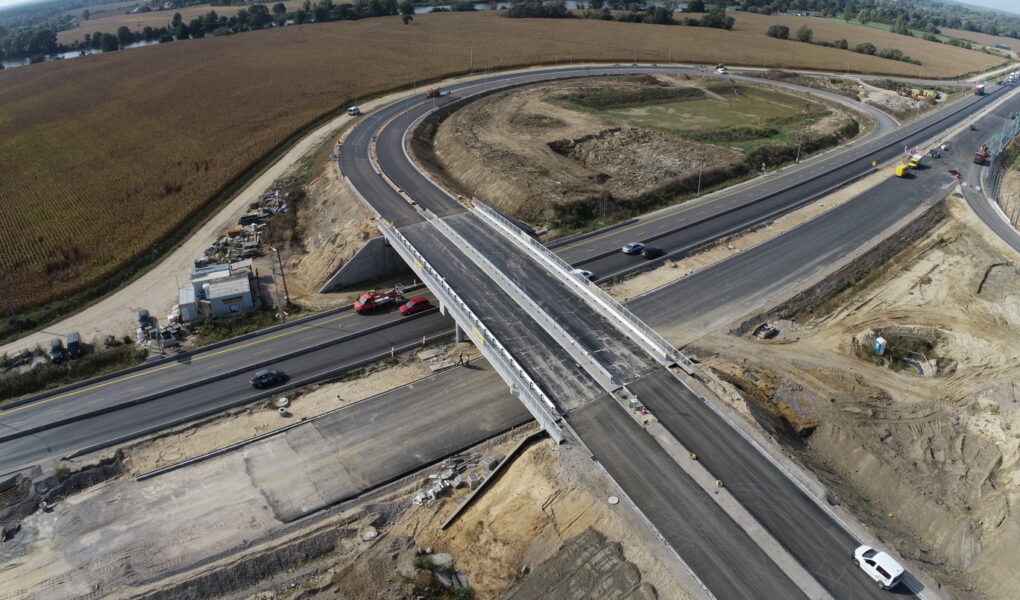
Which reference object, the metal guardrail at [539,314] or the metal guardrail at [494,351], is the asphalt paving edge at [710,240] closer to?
the metal guardrail at [539,314]

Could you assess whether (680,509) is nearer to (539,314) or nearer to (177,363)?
(539,314)

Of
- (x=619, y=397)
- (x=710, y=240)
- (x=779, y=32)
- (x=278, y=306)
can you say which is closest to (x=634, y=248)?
(x=710, y=240)

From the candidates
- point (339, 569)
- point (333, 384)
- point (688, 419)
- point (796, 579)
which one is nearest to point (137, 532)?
point (339, 569)

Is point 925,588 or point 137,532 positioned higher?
point 925,588

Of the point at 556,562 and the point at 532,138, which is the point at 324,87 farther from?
the point at 556,562

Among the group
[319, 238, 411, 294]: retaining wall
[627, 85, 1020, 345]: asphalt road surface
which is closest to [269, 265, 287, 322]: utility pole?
[319, 238, 411, 294]: retaining wall

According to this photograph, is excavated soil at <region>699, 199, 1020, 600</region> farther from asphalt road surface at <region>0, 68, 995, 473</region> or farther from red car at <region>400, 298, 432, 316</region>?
red car at <region>400, 298, 432, 316</region>
